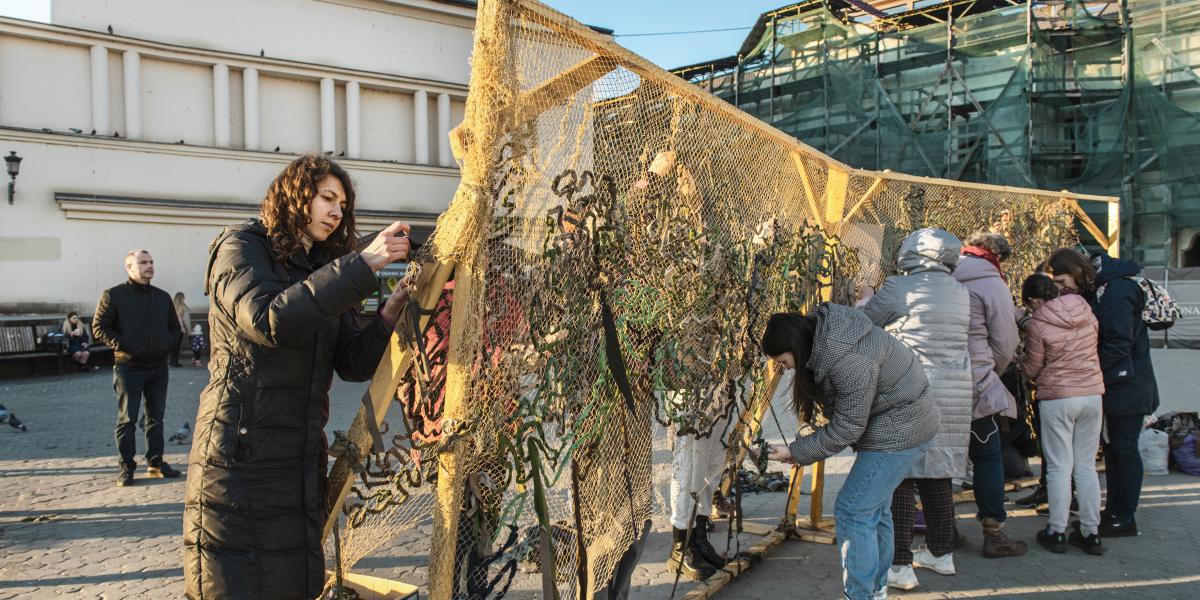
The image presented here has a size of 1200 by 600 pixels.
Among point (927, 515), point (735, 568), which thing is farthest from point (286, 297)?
point (927, 515)

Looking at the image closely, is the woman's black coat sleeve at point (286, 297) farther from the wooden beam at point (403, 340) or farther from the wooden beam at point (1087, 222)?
the wooden beam at point (1087, 222)

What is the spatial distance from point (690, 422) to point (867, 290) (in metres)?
2.38

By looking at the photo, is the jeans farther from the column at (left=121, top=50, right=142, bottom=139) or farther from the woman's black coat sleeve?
the column at (left=121, top=50, right=142, bottom=139)

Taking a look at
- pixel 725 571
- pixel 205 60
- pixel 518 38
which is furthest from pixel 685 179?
pixel 205 60

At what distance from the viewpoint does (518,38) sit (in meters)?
2.27

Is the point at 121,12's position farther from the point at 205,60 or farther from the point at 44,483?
the point at 44,483

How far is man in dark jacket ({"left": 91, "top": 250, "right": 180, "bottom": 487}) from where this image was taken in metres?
5.96

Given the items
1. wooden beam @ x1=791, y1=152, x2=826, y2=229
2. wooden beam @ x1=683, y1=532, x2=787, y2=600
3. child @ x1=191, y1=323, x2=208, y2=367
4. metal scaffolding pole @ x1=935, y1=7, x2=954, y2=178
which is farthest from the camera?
Result: metal scaffolding pole @ x1=935, y1=7, x2=954, y2=178

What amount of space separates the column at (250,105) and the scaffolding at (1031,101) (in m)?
10.8

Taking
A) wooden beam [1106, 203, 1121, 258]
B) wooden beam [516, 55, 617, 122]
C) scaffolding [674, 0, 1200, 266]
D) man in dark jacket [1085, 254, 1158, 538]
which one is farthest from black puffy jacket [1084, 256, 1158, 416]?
scaffolding [674, 0, 1200, 266]

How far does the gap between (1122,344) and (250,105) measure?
60.7 feet

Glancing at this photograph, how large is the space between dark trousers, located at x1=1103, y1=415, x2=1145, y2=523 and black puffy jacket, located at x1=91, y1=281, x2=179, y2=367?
6.87m

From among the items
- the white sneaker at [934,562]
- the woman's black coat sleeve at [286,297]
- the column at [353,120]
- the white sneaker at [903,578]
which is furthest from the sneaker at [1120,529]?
the column at [353,120]

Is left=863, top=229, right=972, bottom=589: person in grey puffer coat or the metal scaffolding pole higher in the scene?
the metal scaffolding pole
